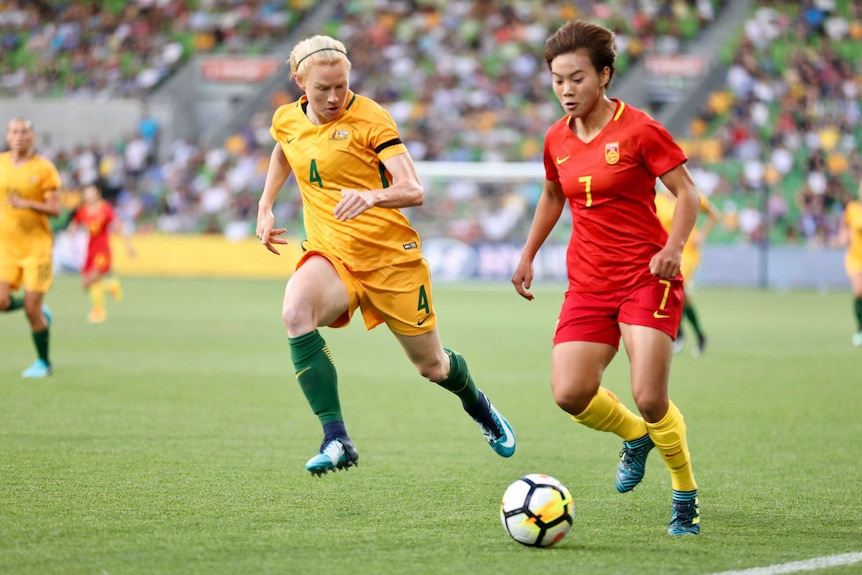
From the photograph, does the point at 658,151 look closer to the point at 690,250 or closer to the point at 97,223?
the point at 690,250

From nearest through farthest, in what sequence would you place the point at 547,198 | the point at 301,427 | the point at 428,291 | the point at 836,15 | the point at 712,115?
the point at 547,198 → the point at 428,291 → the point at 301,427 → the point at 712,115 → the point at 836,15

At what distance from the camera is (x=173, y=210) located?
3275 cm

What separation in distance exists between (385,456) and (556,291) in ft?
68.4

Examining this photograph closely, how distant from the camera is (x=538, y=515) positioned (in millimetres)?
5180

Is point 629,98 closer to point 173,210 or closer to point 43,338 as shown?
point 173,210

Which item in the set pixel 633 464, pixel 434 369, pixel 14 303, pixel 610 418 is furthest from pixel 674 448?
pixel 14 303

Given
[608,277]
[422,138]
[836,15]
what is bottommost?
[422,138]

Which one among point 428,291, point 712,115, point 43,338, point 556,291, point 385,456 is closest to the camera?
point 428,291

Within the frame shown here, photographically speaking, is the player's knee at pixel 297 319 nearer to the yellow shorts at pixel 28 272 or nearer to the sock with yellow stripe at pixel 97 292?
the yellow shorts at pixel 28 272

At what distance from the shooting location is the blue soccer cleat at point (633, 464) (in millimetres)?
6133

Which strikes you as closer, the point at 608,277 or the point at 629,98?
the point at 608,277

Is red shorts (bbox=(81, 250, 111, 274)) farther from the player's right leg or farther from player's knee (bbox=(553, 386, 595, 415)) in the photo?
player's knee (bbox=(553, 386, 595, 415))

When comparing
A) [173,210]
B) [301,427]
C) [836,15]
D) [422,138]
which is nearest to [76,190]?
[173,210]

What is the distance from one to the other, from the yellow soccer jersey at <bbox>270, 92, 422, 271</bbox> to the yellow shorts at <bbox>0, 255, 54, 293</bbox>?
5793 mm
